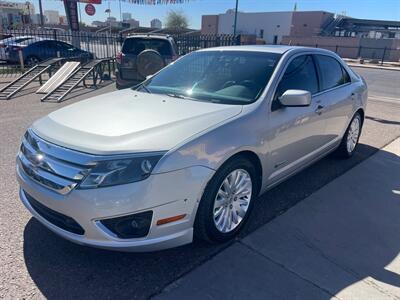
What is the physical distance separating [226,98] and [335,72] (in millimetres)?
2184

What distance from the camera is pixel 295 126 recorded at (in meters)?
3.51

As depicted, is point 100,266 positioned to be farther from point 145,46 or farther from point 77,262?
point 145,46

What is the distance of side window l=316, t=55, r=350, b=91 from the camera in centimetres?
427

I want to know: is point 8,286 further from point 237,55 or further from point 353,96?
point 353,96

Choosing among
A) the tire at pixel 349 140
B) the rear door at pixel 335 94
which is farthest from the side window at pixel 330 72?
the tire at pixel 349 140

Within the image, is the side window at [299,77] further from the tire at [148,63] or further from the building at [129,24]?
the building at [129,24]

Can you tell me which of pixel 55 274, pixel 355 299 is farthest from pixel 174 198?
pixel 355 299

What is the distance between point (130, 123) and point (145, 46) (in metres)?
7.42

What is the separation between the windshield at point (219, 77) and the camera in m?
3.30

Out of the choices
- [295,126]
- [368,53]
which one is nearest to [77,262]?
[295,126]

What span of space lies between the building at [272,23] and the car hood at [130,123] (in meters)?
64.0

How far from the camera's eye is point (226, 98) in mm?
3240

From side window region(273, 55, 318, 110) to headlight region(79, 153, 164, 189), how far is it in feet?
4.97

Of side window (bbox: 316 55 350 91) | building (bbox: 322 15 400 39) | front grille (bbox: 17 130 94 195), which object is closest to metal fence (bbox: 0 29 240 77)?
side window (bbox: 316 55 350 91)
